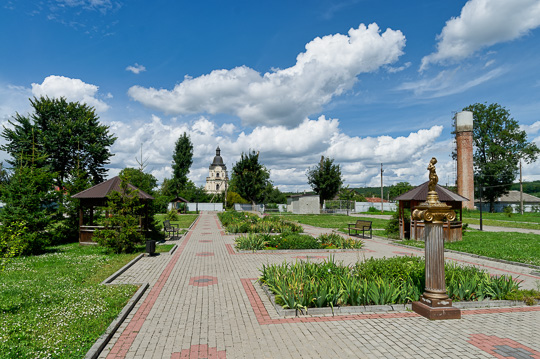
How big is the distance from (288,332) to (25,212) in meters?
12.7

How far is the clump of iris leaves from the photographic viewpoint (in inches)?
257

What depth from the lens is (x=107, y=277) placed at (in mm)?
9164

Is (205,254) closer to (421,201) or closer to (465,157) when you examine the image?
(421,201)

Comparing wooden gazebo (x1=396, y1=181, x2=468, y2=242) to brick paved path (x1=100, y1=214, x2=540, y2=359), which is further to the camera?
wooden gazebo (x1=396, y1=181, x2=468, y2=242)

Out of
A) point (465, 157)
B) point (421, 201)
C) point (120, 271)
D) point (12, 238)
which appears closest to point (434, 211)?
point (120, 271)

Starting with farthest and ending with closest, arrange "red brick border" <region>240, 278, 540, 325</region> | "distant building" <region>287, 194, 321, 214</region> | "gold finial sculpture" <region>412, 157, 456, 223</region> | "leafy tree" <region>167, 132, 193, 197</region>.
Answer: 1. "leafy tree" <region>167, 132, 193, 197</region>
2. "distant building" <region>287, 194, 321, 214</region>
3. "gold finial sculpture" <region>412, 157, 456, 223</region>
4. "red brick border" <region>240, 278, 540, 325</region>

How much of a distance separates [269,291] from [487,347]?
164 inches

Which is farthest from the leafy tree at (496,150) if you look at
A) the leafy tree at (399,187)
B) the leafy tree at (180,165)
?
the leafy tree at (180,165)

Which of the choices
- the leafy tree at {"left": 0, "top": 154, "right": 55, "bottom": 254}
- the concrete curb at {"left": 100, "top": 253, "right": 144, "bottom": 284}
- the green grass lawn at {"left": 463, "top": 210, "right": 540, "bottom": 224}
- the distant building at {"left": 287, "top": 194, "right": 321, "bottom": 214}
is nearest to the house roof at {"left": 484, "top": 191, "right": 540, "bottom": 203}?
the green grass lawn at {"left": 463, "top": 210, "right": 540, "bottom": 224}

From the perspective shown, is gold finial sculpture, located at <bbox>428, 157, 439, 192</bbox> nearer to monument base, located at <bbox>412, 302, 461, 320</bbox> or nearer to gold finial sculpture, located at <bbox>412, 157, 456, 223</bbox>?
gold finial sculpture, located at <bbox>412, 157, 456, 223</bbox>

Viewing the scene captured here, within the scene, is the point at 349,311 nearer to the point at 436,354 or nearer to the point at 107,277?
the point at 436,354

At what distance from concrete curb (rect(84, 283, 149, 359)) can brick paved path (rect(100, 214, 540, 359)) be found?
0.09 meters

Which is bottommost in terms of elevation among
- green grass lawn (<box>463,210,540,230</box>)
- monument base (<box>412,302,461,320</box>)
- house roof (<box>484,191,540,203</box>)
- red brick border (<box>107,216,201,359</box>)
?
red brick border (<box>107,216,201,359</box>)

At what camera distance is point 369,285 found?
270 inches
